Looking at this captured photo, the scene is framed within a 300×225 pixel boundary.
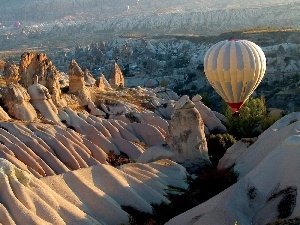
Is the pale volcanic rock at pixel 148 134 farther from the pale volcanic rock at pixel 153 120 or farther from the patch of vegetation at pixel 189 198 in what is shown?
the patch of vegetation at pixel 189 198

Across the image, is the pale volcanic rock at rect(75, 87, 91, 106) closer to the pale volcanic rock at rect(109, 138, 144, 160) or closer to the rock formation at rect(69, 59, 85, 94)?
the rock formation at rect(69, 59, 85, 94)

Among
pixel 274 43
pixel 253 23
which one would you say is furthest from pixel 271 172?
pixel 253 23

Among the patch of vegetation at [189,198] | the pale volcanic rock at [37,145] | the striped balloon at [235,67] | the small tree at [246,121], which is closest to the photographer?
the patch of vegetation at [189,198]

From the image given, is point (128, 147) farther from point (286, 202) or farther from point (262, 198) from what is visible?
point (286, 202)

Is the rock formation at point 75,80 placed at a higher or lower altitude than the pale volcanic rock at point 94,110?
higher

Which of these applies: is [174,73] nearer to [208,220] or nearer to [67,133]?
[67,133]

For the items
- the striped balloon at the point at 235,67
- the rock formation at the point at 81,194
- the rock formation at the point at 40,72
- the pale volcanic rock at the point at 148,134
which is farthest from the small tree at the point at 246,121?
the rock formation at the point at 81,194

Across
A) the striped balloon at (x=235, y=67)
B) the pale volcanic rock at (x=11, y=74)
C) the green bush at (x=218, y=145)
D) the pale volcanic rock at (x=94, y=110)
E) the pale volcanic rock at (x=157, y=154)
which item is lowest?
the pale volcanic rock at (x=94, y=110)
